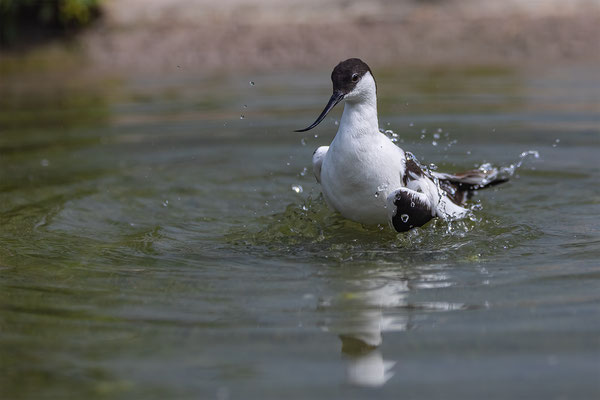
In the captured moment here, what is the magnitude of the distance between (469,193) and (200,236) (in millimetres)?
1960

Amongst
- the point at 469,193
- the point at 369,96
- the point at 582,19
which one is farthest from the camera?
the point at 582,19

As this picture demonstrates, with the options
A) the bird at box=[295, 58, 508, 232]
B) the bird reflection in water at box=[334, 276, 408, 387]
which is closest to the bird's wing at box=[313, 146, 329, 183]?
the bird at box=[295, 58, 508, 232]

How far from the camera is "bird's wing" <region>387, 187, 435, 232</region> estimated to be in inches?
202

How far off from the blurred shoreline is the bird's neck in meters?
6.79

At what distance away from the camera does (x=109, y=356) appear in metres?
3.80

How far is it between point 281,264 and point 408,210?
0.80m

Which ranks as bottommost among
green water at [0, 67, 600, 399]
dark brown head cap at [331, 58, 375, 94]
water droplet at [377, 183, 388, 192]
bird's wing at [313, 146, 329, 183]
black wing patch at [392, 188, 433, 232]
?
green water at [0, 67, 600, 399]

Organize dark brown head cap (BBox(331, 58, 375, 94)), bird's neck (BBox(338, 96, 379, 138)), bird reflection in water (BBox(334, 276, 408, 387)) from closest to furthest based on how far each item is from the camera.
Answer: bird reflection in water (BBox(334, 276, 408, 387)) < dark brown head cap (BBox(331, 58, 375, 94)) < bird's neck (BBox(338, 96, 379, 138))

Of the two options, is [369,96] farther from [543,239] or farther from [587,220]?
[587,220]

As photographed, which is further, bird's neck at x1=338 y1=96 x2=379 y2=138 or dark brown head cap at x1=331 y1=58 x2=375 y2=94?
bird's neck at x1=338 y1=96 x2=379 y2=138

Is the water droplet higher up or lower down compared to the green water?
higher up

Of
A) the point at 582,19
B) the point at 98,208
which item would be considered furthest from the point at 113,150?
the point at 582,19

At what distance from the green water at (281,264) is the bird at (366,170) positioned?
224mm

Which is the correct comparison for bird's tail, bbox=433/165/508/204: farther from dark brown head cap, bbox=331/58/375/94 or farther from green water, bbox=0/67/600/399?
dark brown head cap, bbox=331/58/375/94
